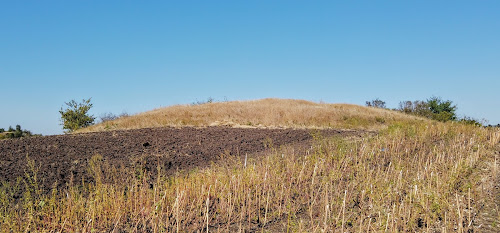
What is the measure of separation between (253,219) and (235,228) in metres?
0.39

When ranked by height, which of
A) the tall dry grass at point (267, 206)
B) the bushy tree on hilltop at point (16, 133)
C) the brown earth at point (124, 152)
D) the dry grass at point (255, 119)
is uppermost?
the dry grass at point (255, 119)

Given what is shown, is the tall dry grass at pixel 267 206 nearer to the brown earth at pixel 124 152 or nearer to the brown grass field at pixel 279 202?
the brown grass field at pixel 279 202

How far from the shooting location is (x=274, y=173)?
6.43m

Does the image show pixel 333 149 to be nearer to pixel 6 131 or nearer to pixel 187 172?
pixel 187 172

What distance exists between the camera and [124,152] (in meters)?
9.82

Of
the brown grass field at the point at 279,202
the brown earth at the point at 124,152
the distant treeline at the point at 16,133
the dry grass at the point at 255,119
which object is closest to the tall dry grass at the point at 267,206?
the brown grass field at the point at 279,202

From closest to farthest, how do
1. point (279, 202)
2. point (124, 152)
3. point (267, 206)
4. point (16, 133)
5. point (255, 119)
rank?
point (267, 206) → point (279, 202) → point (124, 152) → point (16, 133) → point (255, 119)

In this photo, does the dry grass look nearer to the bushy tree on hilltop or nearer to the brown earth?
the bushy tree on hilltop

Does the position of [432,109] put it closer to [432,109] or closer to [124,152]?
[432,109]

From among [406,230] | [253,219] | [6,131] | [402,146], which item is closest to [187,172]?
[253,219]

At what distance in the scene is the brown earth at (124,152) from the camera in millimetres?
7539

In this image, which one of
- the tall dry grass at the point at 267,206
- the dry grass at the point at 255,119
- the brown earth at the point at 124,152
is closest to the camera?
the tall dry grass at the point at 267,206

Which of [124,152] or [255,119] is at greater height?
[255,119]

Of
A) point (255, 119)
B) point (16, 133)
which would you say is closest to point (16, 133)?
point (16, 133)
